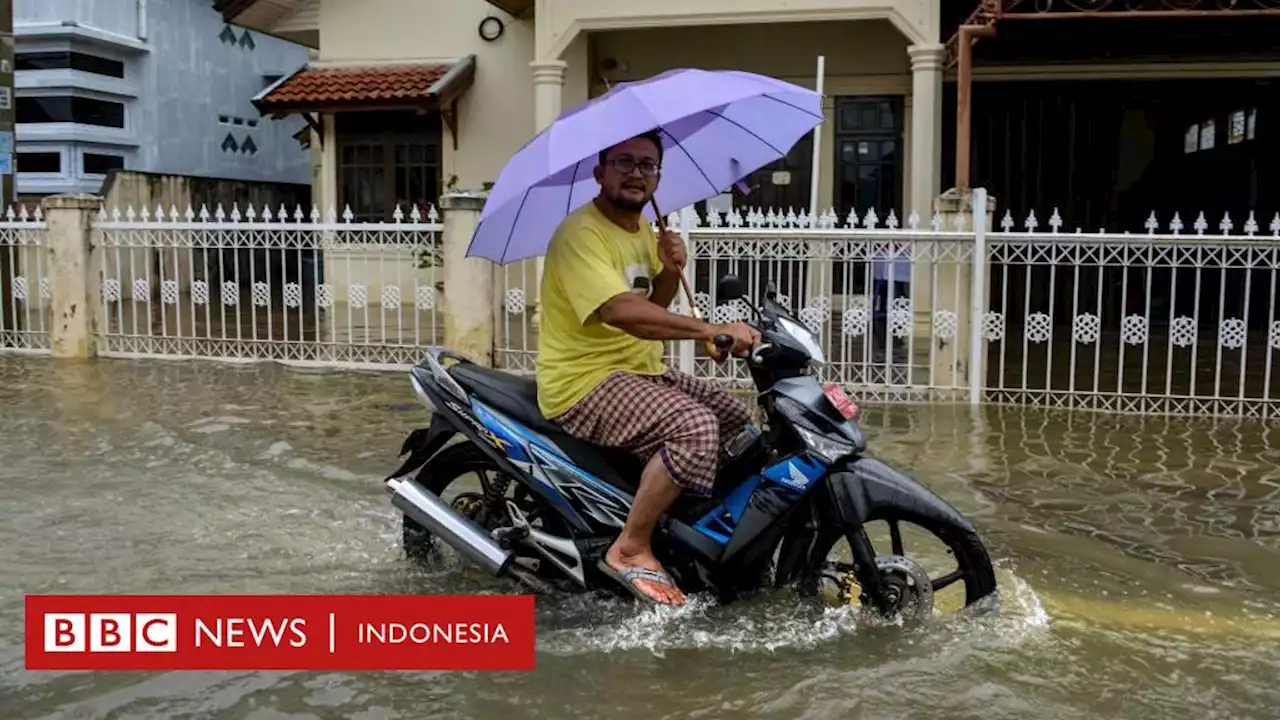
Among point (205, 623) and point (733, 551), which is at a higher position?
point (733, 551)

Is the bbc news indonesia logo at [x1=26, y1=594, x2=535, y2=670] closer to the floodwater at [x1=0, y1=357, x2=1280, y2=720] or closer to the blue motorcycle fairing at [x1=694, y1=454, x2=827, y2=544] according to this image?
the floodwater at [x1=0, y1=357, x2=1280, y2=720]

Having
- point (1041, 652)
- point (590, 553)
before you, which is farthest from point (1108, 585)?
point (590, 553)

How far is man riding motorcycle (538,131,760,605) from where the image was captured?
381 centimetres

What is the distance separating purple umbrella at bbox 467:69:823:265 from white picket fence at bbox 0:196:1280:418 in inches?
143

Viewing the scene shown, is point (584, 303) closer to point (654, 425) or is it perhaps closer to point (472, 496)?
point (654, 425)

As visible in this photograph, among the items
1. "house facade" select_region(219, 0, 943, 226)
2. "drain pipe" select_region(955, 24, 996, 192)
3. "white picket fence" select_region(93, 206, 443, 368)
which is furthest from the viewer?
"house facade" select_region(219, 0, 943, 226)

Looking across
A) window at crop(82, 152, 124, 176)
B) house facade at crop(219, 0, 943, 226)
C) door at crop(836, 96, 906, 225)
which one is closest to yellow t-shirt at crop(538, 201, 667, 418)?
house facade at crop(219, 0, 943, 226)

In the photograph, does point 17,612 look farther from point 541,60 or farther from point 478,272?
point 541,60

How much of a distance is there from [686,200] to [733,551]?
1453mm

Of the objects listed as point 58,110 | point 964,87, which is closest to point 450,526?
point 964,87

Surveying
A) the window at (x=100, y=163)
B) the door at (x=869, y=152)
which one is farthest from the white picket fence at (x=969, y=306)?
the window at (x=100, y=163)

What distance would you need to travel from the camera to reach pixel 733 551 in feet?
12.8

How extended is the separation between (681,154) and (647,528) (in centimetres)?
151

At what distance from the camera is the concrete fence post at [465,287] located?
922 cm
